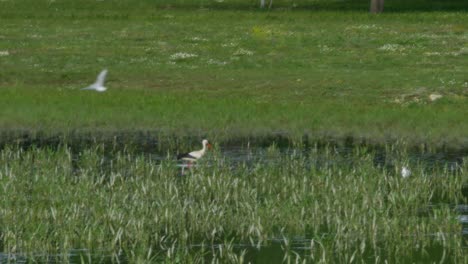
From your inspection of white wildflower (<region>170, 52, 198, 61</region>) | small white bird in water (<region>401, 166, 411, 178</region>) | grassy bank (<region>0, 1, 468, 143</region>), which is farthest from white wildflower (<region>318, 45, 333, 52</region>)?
small white bird in water (<region>401, 166, 411, 178</region>)

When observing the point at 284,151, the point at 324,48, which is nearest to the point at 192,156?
the point at 284,151

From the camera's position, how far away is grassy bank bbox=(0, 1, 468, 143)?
38.3 metres

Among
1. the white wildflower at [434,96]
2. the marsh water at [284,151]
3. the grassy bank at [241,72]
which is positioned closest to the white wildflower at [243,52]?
the grassy bank at [241,72]

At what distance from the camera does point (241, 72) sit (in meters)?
49.9

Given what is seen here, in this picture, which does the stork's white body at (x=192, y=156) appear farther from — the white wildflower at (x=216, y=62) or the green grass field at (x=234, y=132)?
the white wildflower at (x=216, y=62)

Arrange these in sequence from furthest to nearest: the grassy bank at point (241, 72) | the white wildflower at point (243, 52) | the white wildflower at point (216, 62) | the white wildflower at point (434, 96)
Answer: the white wildflower at point (243, 52) < the white wildflower at point (216, 62) < the white wildflower at point (434, 96) < the grassy bank at point (241, 72)

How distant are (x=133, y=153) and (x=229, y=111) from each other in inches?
330

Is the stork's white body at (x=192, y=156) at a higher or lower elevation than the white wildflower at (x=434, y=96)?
higher

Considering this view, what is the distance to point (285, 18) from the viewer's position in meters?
72.8

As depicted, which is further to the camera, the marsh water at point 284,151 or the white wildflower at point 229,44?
the white wildflower at point 229,44

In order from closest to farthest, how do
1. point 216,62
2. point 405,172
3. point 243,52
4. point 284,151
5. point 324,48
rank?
point 405,172 → point 284,151 → point 216,62 → point 243,52 → point 324,48

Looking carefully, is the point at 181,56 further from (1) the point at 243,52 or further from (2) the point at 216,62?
(1) the point at 243,52

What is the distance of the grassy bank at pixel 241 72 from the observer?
38.3 metres

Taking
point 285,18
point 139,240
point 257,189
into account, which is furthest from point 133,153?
point 285,18
